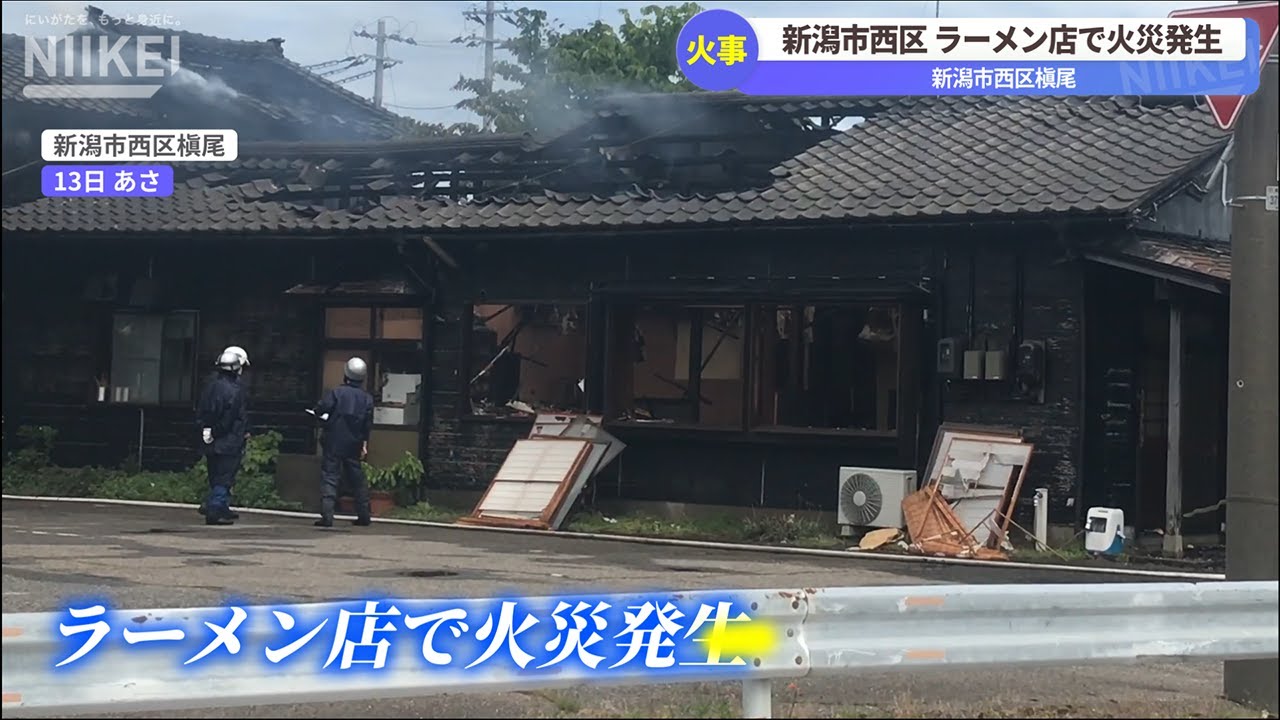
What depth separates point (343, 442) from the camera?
1520 cm

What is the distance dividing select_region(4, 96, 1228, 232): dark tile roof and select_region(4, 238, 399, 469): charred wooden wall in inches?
23.6

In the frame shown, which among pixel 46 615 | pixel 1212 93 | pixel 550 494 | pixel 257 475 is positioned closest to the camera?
pixel 46 615

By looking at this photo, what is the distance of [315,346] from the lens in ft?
59.3

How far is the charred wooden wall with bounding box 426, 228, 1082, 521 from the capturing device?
14.5 meters

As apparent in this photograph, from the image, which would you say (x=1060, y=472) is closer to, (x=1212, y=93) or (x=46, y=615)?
(x=1212, y=93)

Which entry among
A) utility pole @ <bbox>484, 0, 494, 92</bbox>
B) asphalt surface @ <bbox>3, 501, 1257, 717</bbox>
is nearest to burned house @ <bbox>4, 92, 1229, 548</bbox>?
asphalt surface @ <bbox>3, 501, 1257, 717</bbox>

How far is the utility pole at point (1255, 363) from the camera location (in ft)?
23.1

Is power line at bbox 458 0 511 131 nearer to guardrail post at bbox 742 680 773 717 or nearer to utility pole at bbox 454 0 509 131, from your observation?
utility pole at bbox 454 0 509 131

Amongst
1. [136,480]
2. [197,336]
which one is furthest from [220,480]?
[197,336]

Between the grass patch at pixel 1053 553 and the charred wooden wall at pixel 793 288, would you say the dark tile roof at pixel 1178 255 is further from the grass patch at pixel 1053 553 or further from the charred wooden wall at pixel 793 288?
the grass patch at pixel 1053 553

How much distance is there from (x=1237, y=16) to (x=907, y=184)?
8.49m

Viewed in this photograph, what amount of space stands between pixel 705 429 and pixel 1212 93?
9.35m

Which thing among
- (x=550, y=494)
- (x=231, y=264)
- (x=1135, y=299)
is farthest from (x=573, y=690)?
(x=231, y=264)

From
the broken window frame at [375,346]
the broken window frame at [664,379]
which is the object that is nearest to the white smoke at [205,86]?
the broken window frame at [375,346]
